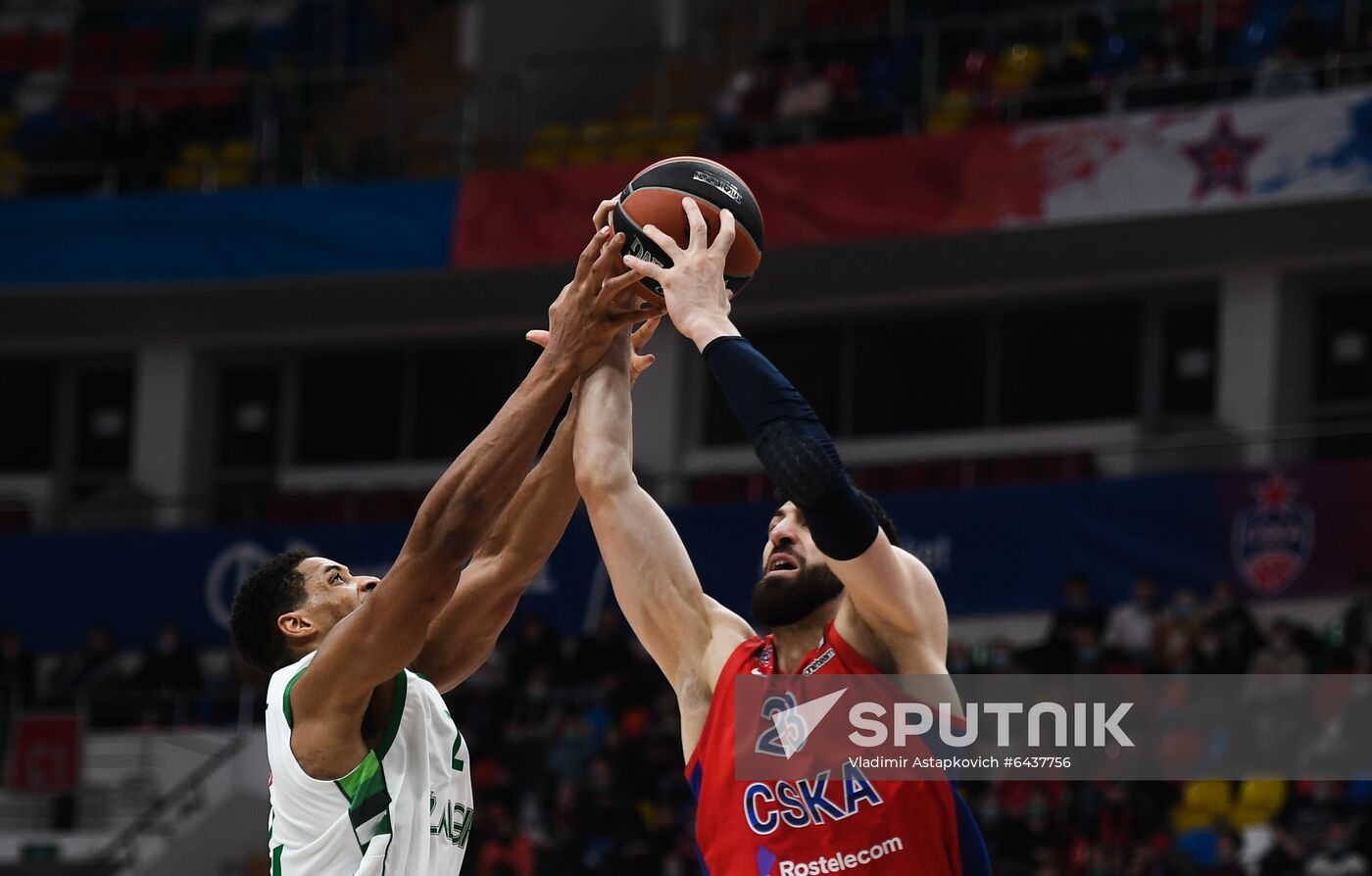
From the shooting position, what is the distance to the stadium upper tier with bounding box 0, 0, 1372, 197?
18891 millimetres

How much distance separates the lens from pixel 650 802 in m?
15.6

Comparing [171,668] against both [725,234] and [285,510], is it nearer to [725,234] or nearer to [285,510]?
[285,510]

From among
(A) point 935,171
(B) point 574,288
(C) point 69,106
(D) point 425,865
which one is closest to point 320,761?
(D) point 425,865

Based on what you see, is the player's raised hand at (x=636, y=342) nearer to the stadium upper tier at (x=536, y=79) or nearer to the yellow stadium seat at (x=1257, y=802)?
the yellow stadium seat at (x=1257, y=802)

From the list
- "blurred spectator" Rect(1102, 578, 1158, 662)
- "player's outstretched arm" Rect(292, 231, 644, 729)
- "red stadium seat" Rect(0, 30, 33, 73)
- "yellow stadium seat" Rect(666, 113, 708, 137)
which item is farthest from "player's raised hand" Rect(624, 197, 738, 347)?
"red stadium seat" Rect(0, 30, 33, 73)

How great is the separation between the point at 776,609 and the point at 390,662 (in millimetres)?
1015

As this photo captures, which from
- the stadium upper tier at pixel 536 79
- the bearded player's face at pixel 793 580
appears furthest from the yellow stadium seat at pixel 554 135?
the bearded player's face at pixel 793 580

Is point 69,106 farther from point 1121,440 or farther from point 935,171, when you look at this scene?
point 1121,440

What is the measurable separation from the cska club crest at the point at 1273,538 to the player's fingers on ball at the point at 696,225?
12924 mm

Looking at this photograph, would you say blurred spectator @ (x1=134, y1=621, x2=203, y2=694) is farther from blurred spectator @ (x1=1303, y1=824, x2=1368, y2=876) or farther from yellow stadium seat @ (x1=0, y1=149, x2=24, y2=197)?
blurred spectator @ (x1=1303, y1=824, x2=1368, y2=876)

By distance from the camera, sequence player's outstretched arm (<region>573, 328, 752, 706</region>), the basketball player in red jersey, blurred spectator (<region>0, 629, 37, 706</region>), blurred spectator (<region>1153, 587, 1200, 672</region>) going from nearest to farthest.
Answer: the basketball player in red jersey < player's outstretched arm (<region>573, 328, 752, 706</region>) < blurred spectator (<region>1153, 587, 1200, 672</region>) < blurred spectator (<region>0, 629, 37, 706</region>)

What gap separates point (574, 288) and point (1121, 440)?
15657mm

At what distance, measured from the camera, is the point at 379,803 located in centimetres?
487

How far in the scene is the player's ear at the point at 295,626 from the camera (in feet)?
17.3
